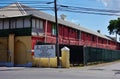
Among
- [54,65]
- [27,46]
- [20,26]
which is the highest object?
[20,26]

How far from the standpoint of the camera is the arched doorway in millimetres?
37328

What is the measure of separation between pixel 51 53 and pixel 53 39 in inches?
366

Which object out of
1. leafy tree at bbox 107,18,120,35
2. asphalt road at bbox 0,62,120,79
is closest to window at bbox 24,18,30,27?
asphalt road at bbox 0,62,120,79

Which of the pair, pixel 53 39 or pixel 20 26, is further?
pixel 53 39

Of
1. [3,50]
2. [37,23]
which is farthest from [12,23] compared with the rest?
[3,50]

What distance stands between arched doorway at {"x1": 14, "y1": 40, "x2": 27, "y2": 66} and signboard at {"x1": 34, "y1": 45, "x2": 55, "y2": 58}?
126 inches

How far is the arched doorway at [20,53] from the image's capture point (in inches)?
1470

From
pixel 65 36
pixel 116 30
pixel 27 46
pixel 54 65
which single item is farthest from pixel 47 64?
pixel 116 30

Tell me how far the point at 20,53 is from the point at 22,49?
62 cm

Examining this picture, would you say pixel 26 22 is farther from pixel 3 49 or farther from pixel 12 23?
pixel 3 49

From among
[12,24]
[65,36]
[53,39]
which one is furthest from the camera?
[65,36]

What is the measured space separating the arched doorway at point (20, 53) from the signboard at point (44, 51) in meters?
3.19

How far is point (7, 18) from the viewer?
39.4 m

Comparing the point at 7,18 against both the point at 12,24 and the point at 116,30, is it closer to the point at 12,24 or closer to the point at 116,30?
the point at 12,24
